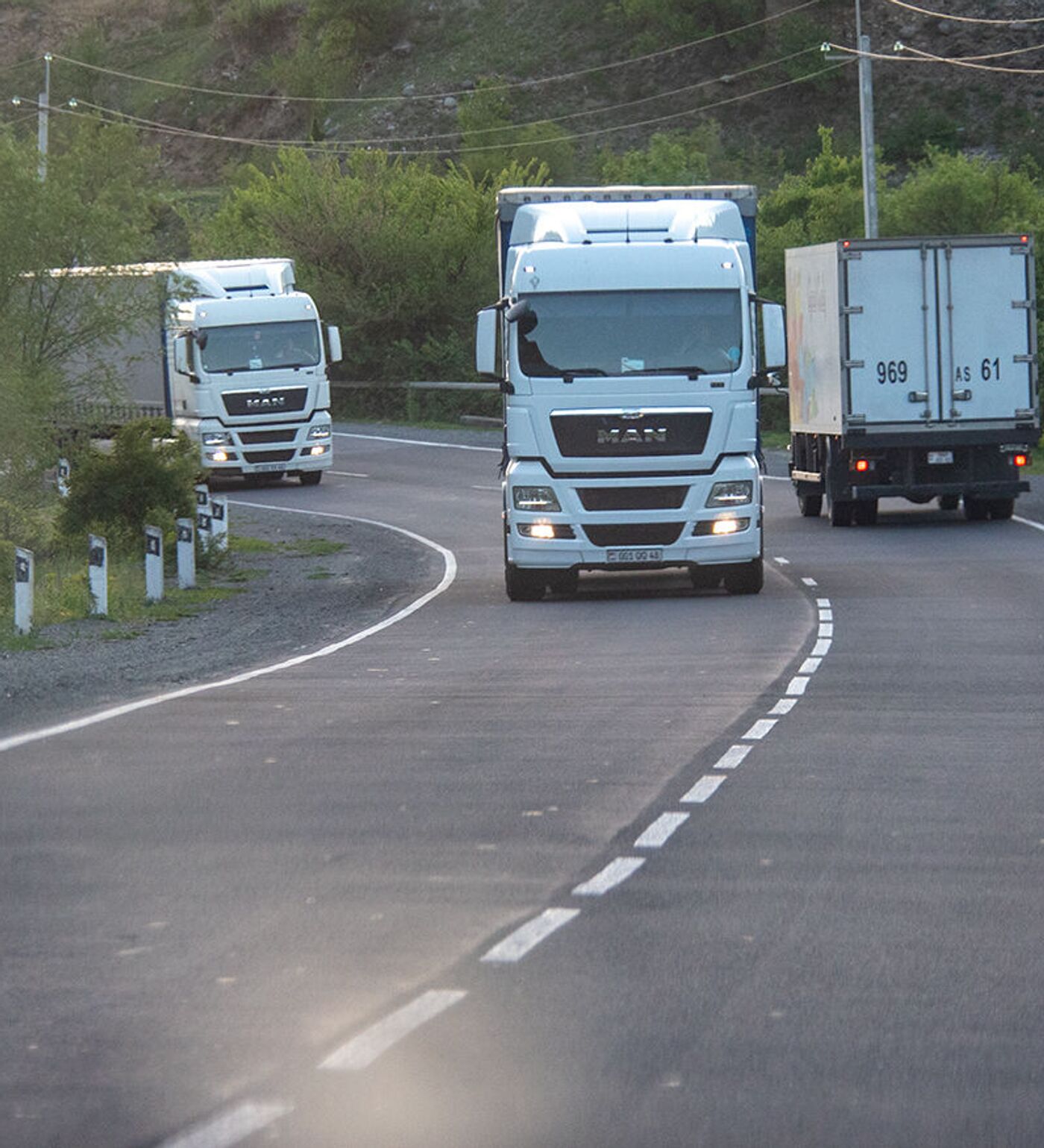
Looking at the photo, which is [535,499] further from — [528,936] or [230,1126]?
[230,1126]

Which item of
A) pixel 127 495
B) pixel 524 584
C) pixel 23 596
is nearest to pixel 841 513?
pixel 127 495

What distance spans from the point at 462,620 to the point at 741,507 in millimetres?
3044

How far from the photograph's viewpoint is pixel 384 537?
33.6m

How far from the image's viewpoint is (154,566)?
81.3 feet

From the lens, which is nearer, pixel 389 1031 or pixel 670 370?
pixel 389 1031

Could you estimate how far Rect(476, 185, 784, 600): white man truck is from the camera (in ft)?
76.3

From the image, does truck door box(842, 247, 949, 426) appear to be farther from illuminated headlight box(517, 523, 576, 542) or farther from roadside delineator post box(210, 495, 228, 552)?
illuminated headlight box(517, 523, 576, 542)

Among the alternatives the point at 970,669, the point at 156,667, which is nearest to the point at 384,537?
the point at 156,667

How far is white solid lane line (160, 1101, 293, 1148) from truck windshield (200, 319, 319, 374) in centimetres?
3819

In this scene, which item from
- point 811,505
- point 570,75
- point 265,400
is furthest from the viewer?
point 570,75

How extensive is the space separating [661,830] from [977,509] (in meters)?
23.8

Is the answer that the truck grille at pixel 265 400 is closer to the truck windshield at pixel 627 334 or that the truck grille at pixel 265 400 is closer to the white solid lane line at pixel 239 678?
the white solid lane line at pixel 239 678

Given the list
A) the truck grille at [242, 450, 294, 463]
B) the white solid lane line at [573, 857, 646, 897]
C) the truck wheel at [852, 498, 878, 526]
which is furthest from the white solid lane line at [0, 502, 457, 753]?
the truck grille at [242, 450, 294, 463]

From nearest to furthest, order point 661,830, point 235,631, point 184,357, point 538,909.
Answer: point 538,909, point 661,830, point 235,631, point 184,357
